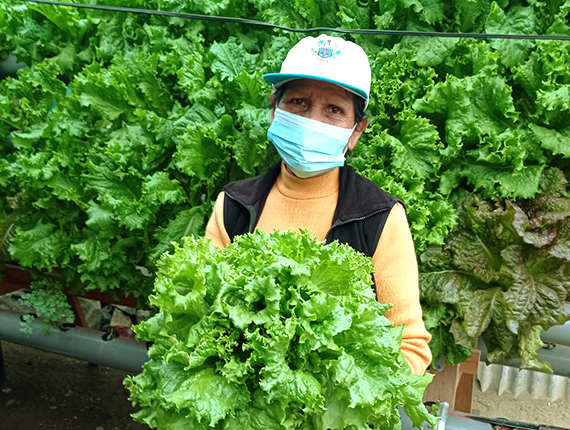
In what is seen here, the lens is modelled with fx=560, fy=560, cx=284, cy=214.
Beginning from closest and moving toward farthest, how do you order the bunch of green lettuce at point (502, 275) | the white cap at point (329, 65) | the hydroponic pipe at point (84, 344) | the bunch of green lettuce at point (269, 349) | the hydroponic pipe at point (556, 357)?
the bunch of green lettuce at point (269, 349), the white cap at point (329, 65), the bunch of green lettuce at point (502, 275), the hydroponic pipe at point (556, 357), the hydroponic pipe at point (84, 344)

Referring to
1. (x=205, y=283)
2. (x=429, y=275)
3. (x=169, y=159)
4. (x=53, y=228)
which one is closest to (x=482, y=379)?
(x=429, y=275)

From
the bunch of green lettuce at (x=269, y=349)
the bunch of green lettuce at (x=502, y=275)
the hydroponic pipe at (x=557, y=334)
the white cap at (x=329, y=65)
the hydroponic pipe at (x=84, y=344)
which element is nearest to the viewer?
the bunch of green lettuce at (x=269, y=349)

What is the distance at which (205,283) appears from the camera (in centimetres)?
158

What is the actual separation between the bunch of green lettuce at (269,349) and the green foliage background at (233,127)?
1511 millimetres

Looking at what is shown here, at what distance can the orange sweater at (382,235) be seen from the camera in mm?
2240

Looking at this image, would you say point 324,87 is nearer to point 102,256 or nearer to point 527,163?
point 527,163

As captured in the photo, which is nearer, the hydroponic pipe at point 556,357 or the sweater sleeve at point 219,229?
the sweater sleeve at point 219,229

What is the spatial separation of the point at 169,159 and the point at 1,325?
1.77 meters

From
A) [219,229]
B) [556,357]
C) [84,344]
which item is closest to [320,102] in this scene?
[219,229]

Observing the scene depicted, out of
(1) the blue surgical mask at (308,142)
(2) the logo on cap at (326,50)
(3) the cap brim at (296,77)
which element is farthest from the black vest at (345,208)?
(2) the logo on cap at (326,50)

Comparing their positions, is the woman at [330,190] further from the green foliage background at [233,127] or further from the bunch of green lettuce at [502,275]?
the bunch of green lettuce at [502,275]

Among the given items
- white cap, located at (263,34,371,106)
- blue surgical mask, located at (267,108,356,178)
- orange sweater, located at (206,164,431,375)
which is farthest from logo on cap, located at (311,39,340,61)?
orange sweater, located at (206,164,431,375)

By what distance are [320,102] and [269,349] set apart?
1.23 metres

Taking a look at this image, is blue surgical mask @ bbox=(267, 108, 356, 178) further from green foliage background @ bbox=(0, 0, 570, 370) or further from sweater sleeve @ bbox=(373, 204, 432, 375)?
green foliage background @ bbox=(0, 0, 570, 370)
